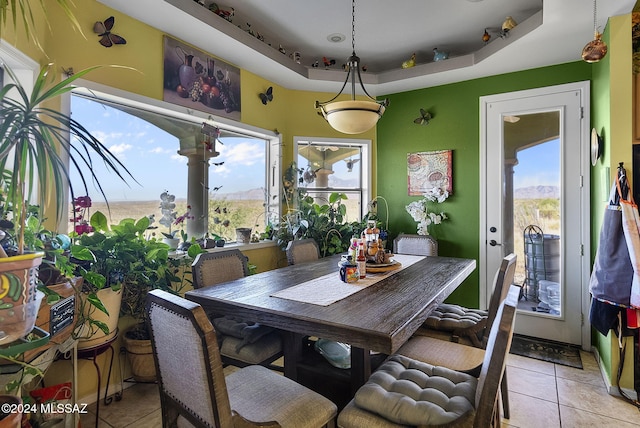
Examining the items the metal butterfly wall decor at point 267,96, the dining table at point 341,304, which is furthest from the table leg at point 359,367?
the metal butterfly wall decor at point 267,96

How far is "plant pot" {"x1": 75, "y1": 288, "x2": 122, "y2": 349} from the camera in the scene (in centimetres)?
183

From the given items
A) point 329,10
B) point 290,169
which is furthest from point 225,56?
point 290,169

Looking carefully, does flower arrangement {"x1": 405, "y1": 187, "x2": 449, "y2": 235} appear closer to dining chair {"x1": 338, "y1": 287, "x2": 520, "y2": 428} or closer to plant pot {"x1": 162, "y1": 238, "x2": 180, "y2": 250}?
dining chair {"x1": 338, "y1": 287, "x2": 520, "y2": 428}

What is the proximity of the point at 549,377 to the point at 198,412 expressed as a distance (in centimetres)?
264

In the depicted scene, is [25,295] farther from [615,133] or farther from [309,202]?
[615,133]

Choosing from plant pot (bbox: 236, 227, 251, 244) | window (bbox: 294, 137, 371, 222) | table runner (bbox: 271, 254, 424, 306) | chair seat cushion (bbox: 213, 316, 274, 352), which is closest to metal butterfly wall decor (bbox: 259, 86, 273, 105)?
window (bbox: 294, 137, 371, 222)

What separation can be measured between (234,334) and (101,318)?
739mm

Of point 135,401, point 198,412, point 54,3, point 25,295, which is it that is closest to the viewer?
point 25,295

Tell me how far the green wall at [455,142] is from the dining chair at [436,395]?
7.67 feet

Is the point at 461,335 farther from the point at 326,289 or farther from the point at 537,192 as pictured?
the point at 537,192

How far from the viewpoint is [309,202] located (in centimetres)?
378

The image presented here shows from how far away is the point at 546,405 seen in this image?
2223 millimetres

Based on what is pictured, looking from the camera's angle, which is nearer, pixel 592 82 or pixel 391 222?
pixel 592 82

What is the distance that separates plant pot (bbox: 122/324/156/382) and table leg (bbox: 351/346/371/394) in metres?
1.45
